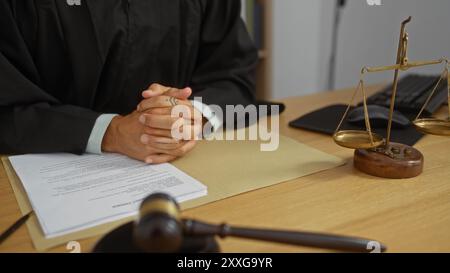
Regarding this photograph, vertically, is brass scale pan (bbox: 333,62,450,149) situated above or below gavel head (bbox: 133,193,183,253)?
below

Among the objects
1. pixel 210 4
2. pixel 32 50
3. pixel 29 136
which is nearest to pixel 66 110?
pixel 29 136

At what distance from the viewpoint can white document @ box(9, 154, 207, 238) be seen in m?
0.56

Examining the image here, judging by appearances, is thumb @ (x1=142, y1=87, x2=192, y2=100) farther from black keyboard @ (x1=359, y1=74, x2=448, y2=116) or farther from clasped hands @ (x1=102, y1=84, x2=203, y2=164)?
black keyboard @ (x1=359, y1=74, x2=448, y2=116)

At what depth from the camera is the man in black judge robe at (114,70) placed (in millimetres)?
820

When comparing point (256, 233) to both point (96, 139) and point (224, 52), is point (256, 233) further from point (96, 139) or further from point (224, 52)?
point (224, 52)

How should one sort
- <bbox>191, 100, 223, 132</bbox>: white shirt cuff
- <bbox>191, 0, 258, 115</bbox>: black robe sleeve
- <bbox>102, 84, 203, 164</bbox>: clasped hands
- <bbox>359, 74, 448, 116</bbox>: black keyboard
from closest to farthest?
<bbox>102, 84, 203, 164</bbox>: clasped hands, <bbox>191, 100, 223, 132</bbox>: white shirt cuff, <bbox>359, 74, 448, 116</bbox>: black keyboard, <bbox>191, 0, 258, 115</bbox>: black robe sleeve

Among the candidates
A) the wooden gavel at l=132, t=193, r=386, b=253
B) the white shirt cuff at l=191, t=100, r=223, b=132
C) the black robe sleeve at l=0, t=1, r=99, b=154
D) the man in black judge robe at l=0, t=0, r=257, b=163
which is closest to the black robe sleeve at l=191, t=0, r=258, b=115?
the man in black judge robe at l=0, t=0, r=257, b=163

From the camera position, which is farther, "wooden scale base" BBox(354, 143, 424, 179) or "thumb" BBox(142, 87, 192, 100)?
"thumb" BBox(142, 87, 192, 100)

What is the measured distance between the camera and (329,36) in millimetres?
2486

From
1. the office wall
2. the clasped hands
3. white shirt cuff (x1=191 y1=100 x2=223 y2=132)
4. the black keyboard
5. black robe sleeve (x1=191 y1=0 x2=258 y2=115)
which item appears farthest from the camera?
the office wall

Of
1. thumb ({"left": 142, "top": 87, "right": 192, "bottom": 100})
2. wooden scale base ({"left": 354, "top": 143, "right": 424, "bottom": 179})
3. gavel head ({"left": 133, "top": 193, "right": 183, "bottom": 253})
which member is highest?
thumb ({"left": 142, "top": 87, "right": 192, "bottom": 100})

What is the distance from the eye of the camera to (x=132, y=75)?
1100mm

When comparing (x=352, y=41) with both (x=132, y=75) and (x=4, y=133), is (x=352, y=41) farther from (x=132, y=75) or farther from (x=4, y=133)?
(x=4, y=133)
